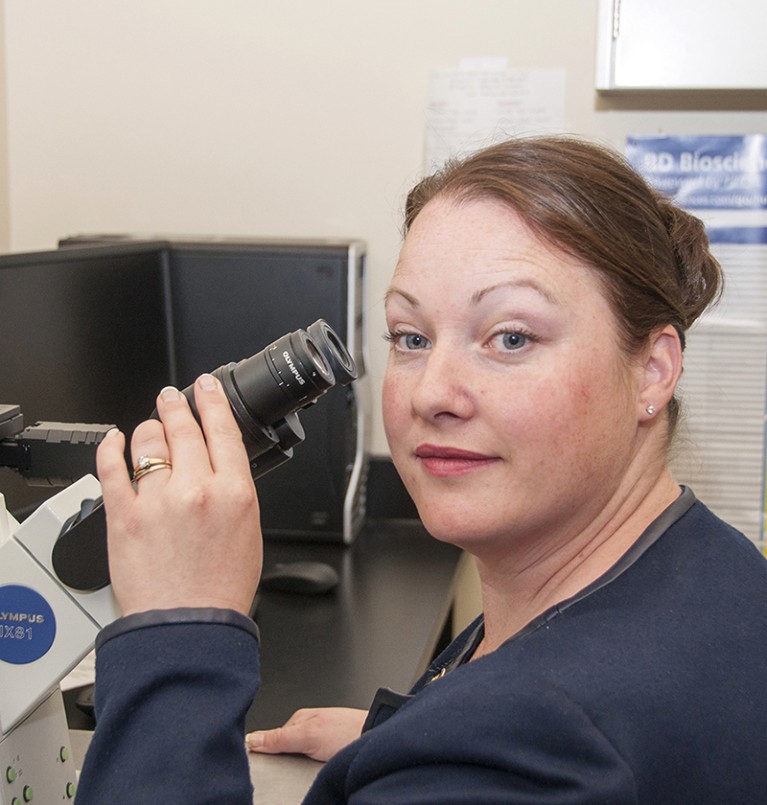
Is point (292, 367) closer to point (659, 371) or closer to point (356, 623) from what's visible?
point (659, 371)

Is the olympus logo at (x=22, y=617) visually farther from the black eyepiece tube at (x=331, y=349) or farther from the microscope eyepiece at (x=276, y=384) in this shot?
the black eyepiece tube at (x=331, y=349)

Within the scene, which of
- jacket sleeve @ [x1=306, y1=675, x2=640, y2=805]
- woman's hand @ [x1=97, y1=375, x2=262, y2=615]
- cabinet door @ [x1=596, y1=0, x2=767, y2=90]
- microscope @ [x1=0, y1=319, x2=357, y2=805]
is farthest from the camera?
cabinet door @ [x1=596, y1=0, x2=767, y2=90]

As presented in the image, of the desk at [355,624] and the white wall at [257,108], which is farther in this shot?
the white wall at [257,108]

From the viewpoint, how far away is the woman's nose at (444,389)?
3.04 ft

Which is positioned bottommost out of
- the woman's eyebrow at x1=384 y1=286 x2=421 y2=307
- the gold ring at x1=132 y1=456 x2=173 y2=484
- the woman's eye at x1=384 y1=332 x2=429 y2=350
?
the gold ring at x1=132 y1=456 x2=173 y2=484

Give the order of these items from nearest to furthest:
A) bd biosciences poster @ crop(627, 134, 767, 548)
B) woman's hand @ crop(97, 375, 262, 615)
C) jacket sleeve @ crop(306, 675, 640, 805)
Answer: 1. jacket sleeve @ crop(306, 675, 640, 805)
2. woman's hand @ crop(97, 375, 262, 615)
3. bd biosciences poster @ crop(627, 134, 767, 548)

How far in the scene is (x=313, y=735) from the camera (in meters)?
1.26

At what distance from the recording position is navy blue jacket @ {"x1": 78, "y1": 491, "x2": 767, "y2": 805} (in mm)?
707

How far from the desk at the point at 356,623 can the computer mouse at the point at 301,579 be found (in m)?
0.02

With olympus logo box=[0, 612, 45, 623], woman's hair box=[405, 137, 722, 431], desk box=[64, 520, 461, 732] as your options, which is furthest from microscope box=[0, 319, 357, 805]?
desk box=[64, 520, 461, 732]

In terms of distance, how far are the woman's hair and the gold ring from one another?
14.8 inches

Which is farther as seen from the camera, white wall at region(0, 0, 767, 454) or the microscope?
white wall at region(0, 0, 767, 454)

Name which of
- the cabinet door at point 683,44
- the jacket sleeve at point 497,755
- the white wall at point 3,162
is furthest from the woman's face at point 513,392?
the white wall at point 3,162

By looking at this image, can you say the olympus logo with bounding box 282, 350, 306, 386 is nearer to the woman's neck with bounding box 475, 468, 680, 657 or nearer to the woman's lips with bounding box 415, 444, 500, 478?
the woman's lips with bounding box 415, 444, 500, 478
